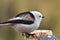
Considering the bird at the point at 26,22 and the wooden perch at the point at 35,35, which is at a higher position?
the bird at the point at 26,22

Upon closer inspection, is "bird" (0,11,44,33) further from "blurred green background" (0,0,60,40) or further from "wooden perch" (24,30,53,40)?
"blurred green background" (0,0,60,40)

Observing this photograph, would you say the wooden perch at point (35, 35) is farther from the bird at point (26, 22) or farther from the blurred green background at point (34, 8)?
the blurred green background at point (34, 8)

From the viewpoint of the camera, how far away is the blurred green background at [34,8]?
139 cm

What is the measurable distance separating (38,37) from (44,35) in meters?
0.03

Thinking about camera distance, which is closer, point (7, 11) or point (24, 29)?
point (24, 29)

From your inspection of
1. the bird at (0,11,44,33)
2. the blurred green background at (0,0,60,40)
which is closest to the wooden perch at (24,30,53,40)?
the bird at (0,11,44,33)

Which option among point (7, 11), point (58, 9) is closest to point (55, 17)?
point (58, 9)

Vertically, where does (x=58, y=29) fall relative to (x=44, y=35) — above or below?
below

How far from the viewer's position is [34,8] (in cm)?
140

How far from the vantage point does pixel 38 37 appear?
941 millimetres

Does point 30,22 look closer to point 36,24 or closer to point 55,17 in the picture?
point 36,24

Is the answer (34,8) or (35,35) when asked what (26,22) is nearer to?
(35,35)

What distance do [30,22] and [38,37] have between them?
0.07m

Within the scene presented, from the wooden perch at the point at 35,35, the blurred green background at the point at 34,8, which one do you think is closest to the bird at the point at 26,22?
the wooden perch at the point at 35,35
